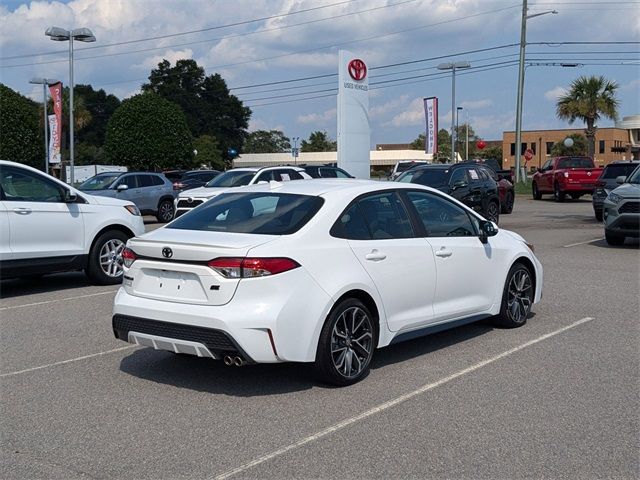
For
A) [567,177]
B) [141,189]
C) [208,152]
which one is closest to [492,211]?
[141,189]

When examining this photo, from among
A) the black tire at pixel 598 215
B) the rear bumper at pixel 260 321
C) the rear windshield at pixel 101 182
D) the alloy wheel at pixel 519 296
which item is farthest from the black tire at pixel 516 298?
the rear windshield at pixel 101 182

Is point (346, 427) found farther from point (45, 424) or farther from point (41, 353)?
point (41, 353)

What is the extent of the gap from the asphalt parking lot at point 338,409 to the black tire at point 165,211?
16.9m

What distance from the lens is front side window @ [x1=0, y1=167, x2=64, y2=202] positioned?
1017 centimetres

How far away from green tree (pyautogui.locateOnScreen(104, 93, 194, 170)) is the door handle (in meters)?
57.3

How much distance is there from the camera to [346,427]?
5.11 meters

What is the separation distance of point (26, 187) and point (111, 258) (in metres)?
1.61

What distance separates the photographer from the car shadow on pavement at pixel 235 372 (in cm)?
602

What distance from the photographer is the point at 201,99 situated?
332 feet

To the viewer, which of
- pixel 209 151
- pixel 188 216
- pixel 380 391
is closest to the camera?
pixel 380 391

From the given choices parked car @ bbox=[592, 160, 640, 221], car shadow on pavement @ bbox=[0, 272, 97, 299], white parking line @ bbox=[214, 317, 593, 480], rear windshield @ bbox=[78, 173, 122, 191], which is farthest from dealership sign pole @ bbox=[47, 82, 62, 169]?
white parking line @ bbox=[214, 317, 593, 480]

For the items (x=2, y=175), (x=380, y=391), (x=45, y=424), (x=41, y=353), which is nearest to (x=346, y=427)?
(x=380, y=391)

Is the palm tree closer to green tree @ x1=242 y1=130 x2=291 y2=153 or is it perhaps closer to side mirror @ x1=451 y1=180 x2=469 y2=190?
side mirror @ x1=451 y1=180 x2=469 y2=190

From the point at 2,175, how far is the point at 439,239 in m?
6.13
